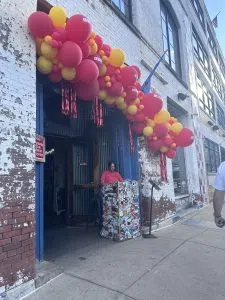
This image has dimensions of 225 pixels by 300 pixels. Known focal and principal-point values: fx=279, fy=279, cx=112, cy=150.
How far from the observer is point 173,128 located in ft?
22.1

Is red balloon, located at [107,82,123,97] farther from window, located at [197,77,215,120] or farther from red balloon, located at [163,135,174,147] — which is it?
window, located at [197,77,215,120]

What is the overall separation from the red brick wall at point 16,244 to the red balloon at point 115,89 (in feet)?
7.63

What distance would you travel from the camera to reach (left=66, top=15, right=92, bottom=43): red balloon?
11.9 feet

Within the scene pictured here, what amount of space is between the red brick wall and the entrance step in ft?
0.47

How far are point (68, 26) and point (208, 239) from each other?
5022 mm

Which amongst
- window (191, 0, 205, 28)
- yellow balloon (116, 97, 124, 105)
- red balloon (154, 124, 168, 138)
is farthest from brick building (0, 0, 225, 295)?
window (191, 0, 205, 28)

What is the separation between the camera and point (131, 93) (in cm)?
509

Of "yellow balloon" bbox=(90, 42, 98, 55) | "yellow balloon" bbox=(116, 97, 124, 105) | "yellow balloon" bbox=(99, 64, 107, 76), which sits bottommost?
"yellow balloon" bbox=(116, 97, 124, 105)

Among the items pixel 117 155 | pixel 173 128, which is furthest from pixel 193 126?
pixel 117 155

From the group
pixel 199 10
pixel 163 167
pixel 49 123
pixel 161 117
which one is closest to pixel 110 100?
pixel 161 117

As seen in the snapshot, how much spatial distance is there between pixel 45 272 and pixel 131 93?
3.25m

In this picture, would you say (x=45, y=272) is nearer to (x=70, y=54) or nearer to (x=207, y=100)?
(x=70, y=54)

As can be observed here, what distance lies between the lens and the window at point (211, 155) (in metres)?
14.0

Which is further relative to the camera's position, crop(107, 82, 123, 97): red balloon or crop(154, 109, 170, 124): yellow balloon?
crop(154, 109, 170, 124): yellow balloon
